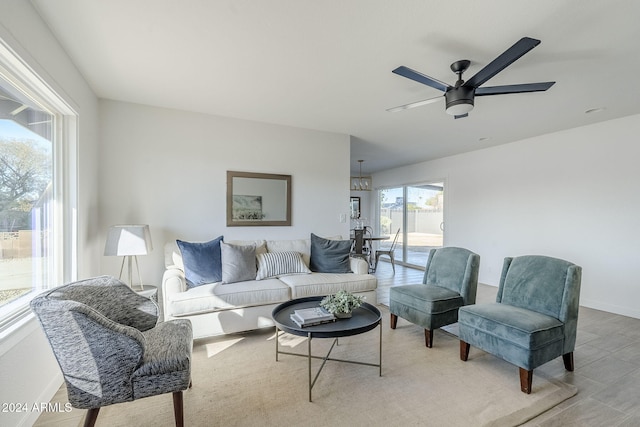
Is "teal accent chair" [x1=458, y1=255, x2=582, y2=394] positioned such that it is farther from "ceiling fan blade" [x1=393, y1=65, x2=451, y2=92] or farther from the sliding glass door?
the sliding glass door

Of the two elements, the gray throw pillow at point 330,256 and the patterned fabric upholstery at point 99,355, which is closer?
the patterned fabric upholstery at point 99,355

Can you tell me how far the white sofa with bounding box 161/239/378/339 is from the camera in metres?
2.81

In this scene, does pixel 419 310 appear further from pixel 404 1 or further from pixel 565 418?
pixel 404 1

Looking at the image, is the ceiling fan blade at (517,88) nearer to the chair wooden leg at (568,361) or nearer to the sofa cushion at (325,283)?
the chair wooden leg at (568,361)

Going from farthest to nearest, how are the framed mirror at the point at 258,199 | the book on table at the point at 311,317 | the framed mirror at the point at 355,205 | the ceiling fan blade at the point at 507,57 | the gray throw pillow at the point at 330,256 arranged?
the framed mirror at the point at 355,205, the framed mirror at the point at 258,199, the gray throw pillow at the point at 330,256, the book on table at the point at 311,317, the ceiling fan blade at the point at 507,57

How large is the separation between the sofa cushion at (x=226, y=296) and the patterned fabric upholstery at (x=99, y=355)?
989 millimetres

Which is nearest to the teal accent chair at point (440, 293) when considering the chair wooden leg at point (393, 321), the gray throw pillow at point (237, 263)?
the chair wooden leg at point (393, 321)

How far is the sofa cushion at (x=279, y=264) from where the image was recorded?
3.49m

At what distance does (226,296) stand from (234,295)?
0.25 ft

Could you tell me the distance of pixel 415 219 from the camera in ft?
23.9

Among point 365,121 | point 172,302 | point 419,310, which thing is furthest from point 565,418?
point 365,121

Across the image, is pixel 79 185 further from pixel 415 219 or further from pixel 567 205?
pixel 415 219

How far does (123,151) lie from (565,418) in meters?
4.60

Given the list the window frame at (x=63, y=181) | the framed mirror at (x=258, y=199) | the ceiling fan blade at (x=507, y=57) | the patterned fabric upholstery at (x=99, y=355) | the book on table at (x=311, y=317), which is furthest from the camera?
the framed mirror at (x=258, y=199)
